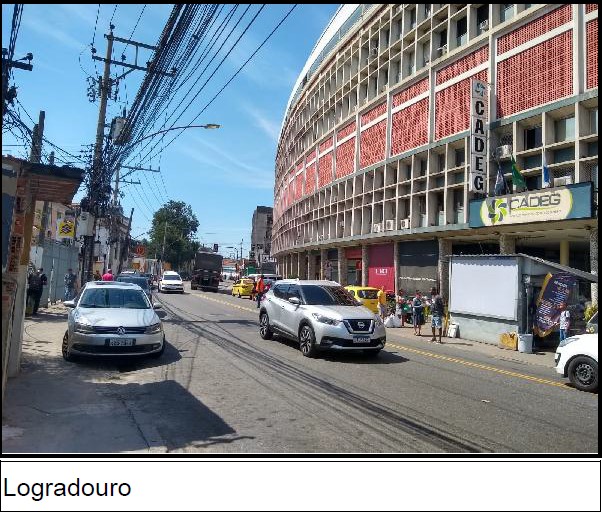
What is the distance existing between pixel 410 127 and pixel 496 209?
9.21m

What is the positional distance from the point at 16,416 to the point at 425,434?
16.7 ft

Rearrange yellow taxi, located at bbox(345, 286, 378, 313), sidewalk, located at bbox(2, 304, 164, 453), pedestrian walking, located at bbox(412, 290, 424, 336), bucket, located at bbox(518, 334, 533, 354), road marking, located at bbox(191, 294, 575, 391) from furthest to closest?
yellow taxi, located at bbox(345, 286, 378, 313) < pedestrian walking, located at bbox(412, 290, 424, 336) < bucket, located at bbox(518, 334, 533, 354) < road marking, located at bbox(191, 294, 575, 391) < sidewalk, located at bbox(2, 304, 164, 453)

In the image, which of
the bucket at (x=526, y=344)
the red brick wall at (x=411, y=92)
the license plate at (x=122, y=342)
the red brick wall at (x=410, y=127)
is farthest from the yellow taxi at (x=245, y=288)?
the license plate at (x=122, y=342)

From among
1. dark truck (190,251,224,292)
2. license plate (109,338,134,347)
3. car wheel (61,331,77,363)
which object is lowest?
car wheel (61,331,77,363)

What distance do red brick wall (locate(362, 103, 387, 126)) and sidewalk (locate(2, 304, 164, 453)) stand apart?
2471 cm

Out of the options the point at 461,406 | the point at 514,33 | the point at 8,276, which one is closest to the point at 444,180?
the point at 514,33

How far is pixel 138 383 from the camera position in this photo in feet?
25.9

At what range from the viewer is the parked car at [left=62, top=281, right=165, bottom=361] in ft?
29.2

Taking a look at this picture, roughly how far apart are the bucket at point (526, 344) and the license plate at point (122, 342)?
11.2m

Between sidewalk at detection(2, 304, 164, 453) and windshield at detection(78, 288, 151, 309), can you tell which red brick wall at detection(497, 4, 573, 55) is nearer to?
windshield at detection(78, 288, 151, 309)

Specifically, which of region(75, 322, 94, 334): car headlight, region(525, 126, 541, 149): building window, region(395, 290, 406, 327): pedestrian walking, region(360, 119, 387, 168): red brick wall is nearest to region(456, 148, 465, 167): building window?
region(525, 126, 541, 149): building window

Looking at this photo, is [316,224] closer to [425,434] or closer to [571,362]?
[571,362]

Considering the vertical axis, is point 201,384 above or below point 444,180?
below

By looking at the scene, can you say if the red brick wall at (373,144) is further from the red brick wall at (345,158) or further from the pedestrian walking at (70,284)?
the pedestrian walking at (70,284)
